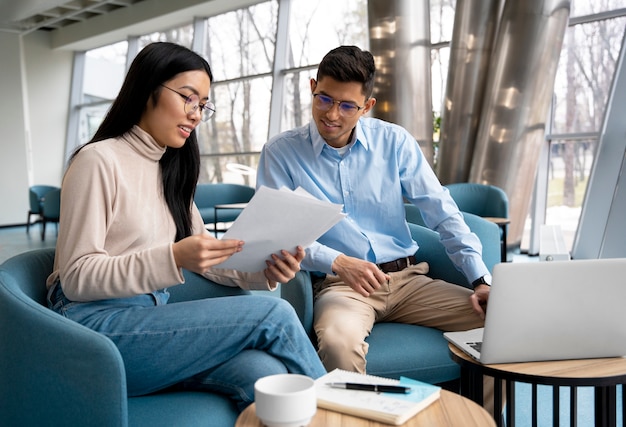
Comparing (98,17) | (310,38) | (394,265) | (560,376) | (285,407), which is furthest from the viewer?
(98,17)

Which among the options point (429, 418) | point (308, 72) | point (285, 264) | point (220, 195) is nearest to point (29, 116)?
point (308, 72)

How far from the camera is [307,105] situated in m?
8.71

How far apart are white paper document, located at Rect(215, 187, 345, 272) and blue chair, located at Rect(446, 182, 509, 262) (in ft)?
11.8

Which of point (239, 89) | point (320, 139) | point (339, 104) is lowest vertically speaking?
point (320, 139)

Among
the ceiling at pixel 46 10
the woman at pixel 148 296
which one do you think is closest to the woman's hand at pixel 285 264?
the woman at pixel 148 296

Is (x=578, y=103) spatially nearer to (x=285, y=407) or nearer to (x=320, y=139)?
(x=320, y=139)

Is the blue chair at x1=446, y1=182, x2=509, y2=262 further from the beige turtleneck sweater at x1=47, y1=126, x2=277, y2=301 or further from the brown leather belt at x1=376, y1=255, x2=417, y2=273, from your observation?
the beige turtleneck sweater at x1=47, y1=126, x2=277, y2=301

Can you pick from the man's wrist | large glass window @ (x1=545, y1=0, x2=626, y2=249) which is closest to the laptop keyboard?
the man's wrist

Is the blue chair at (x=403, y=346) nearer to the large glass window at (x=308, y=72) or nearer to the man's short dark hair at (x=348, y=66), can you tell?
the man's short dark hair at (x=348, y=66)

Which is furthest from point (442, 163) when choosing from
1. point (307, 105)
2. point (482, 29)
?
point (307, 105)

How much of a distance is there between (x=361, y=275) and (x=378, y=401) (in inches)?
31.5

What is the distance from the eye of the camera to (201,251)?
1.49 metres

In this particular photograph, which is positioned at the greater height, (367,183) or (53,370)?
(367,183)

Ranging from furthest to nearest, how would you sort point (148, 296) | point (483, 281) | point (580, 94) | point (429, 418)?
point (580, 94), point (483, 281), point (148, 296), point (429, 418)
